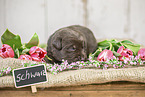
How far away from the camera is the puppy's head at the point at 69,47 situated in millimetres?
810

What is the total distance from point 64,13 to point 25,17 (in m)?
0.53

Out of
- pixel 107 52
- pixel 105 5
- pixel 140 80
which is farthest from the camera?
pixel 105 5

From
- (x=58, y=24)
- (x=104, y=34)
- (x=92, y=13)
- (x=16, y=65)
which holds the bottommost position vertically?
(x=16, y=65)

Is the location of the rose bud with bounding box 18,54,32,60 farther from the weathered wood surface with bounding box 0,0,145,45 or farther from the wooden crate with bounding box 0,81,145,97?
the weathered wood surface with bounding box 0,0,145,45

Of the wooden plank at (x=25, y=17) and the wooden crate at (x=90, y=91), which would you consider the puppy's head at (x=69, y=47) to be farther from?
the wooden plank at (x=25, y=17)

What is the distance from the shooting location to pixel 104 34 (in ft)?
7.02

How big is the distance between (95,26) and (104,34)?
0.17 m

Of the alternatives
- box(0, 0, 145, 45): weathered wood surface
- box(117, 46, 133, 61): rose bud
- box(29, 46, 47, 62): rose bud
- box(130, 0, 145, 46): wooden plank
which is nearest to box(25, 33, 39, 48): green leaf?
box(29, 46, 47, 62): rose bud

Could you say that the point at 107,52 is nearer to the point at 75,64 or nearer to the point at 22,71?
the point at 75,64

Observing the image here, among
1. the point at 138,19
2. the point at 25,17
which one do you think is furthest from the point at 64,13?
the point at 138,19

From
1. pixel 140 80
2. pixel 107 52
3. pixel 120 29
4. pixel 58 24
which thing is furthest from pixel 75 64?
pixel 120 29

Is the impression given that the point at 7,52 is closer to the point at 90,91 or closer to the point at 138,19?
the point at 90,91

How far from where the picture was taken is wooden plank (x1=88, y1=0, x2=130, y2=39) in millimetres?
2059

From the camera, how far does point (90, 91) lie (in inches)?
28.2
